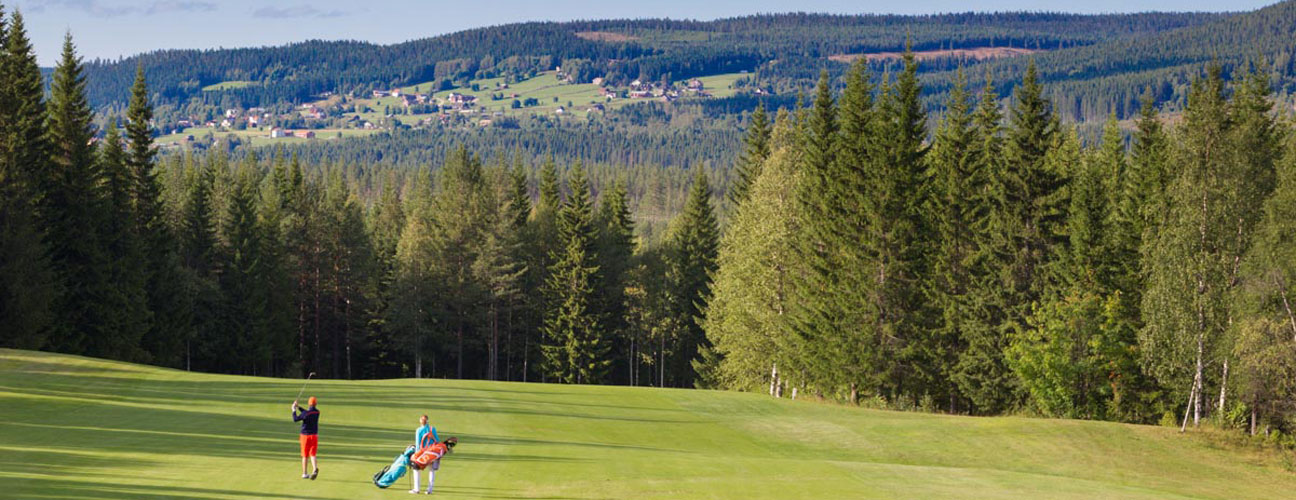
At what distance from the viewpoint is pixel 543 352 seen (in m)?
85.8

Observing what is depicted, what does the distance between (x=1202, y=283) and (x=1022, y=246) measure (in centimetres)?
1135

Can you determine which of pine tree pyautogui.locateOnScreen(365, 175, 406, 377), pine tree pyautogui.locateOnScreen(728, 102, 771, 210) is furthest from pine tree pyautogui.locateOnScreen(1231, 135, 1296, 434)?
pine tree pyautogui.locateOnScreen(365, 175, 406, 377)

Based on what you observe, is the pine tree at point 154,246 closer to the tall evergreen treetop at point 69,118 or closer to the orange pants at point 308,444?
the tall evergreen treetop at point 69,118

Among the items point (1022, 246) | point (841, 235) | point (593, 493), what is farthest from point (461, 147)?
point (593, 493)

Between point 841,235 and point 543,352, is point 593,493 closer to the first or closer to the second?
point 841,235

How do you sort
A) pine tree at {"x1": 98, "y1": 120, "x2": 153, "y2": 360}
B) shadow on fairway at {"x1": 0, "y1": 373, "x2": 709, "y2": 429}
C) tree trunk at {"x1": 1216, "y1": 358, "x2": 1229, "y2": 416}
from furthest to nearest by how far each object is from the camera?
pine tree at {"x1": 98, "y1": 120, "x2": 153, "y2": 360} → tree trunk at {"x1": 1216, "y1": 358, "x2": 1229, "y2": 416} → shadow on fairway at {"x1": 0, "y1": 373, "x2": 709, "y2": 429}

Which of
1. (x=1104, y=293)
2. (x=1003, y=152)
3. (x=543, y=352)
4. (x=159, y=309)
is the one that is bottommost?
(x=543, y=352)

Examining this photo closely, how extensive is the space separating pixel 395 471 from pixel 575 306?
60626 millimetres

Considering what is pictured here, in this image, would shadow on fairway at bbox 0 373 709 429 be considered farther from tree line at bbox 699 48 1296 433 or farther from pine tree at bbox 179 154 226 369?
pine tree at bbox 179 154 226 369

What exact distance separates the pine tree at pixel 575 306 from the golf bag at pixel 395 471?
5935cm

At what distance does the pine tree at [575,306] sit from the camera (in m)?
84.0

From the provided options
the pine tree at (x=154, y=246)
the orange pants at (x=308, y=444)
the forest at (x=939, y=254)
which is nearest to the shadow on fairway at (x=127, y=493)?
the orange pants at (x=308, y=444)

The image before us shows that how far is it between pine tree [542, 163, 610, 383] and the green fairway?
3463 cm

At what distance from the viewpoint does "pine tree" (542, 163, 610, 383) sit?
84.0 metres
